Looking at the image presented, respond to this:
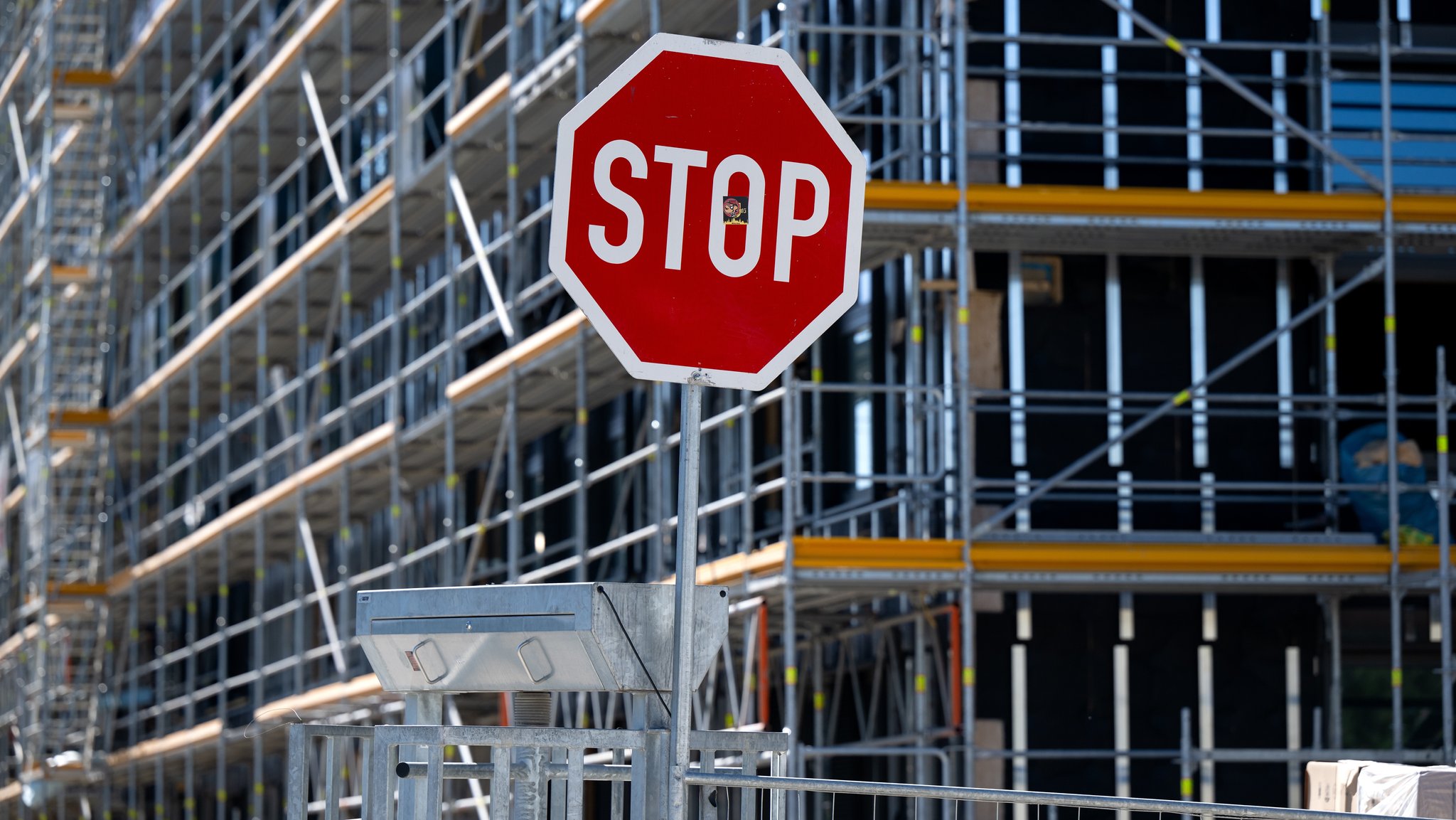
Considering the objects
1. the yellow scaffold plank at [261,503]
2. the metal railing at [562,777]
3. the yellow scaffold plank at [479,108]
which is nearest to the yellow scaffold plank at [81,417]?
Result: the yellow scaffold plank at [261,503]

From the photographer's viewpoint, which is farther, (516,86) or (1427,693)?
(516,86)

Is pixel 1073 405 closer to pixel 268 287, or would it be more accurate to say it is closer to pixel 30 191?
pixel 268 287

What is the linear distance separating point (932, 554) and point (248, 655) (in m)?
17.3

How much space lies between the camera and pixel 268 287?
2209 centimetres

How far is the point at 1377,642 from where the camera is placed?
43.6 feet

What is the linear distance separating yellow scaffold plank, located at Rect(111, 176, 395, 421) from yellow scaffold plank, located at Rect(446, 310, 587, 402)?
95.0 inches

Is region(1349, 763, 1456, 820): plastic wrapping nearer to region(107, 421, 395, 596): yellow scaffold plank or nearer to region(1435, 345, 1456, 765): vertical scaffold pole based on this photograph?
region(1435, 345, 1456, 765): vertical scaffold pole

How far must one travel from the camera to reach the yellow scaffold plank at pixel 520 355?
14.6m

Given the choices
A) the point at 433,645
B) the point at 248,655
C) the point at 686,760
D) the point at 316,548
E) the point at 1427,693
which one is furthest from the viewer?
the point at 248,655

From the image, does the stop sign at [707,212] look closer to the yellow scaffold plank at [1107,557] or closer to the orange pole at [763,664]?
the yellow scaffold plank at [1107,557]

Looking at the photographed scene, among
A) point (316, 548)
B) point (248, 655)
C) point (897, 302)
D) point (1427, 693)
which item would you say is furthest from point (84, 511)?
point (1427, 693)

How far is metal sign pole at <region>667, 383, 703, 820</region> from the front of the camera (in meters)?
3.95

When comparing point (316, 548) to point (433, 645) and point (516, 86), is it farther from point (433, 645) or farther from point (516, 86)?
point (433, 645)

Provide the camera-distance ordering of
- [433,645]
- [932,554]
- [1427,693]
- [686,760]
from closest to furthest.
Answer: [686,760], [433,645], [932,554], [1427,693]
